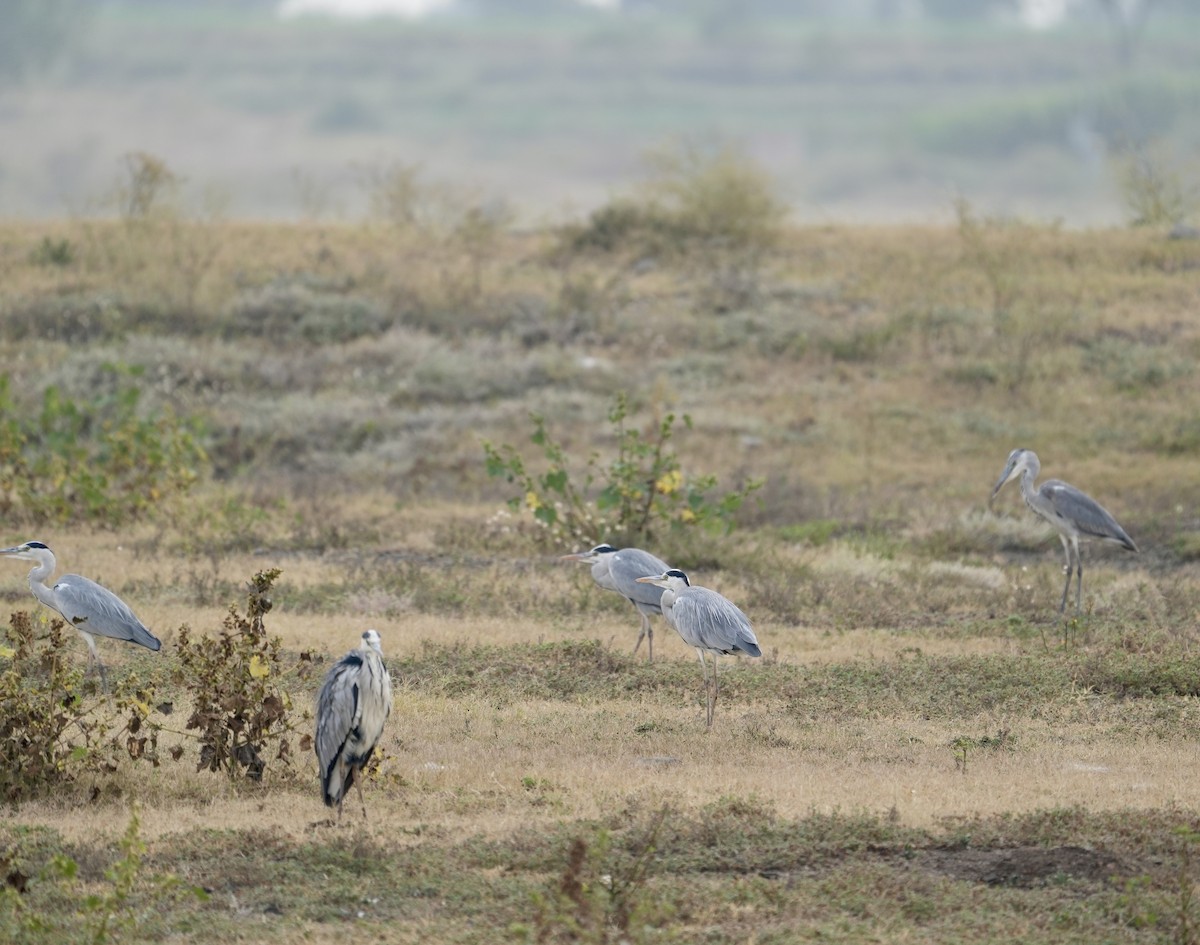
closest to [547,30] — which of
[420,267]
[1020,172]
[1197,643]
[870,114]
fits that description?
[870,114]

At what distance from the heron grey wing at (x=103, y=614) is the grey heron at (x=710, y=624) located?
330 centimetres

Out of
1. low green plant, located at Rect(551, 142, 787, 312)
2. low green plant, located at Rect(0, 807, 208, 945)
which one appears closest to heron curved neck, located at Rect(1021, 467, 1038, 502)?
low green plant, located at Rect(0, 807, 208, 945)

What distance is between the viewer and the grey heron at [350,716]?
25.5 feet

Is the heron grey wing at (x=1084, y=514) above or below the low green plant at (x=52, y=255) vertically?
below

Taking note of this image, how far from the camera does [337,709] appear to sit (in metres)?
7.80

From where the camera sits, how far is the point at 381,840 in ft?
25.4

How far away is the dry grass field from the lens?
724 cm

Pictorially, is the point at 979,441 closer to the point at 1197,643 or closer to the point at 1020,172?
the point at 1197,643

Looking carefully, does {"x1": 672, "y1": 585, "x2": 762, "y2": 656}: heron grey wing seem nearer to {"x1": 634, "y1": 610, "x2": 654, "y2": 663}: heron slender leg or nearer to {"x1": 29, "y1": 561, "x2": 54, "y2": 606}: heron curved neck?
{"x1": 634, "y1": 610, "x2": 654, "y2": 663}: heron slender leg

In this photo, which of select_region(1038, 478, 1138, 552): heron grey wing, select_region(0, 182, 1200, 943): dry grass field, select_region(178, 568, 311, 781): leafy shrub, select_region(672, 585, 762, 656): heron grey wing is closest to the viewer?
select_region(0, 182, 1200, 943): dry grass field

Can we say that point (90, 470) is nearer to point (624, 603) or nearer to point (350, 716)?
point (624, 603)

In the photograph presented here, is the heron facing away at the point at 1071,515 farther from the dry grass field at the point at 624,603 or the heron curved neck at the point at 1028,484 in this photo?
the dry grass field at the point at 624,603

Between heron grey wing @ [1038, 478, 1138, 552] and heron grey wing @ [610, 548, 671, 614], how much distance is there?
4.22m

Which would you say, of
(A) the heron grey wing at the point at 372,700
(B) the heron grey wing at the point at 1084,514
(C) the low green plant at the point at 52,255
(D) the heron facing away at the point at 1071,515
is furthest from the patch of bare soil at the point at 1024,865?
(C) the low green plant at the point at 52,255
